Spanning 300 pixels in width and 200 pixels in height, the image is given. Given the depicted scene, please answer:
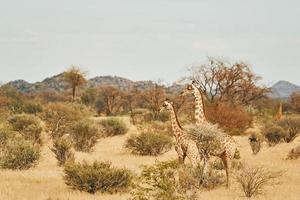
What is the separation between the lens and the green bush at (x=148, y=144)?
2353cm

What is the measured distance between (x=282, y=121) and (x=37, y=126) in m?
14.0

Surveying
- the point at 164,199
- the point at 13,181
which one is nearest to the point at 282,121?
the point at 13,181

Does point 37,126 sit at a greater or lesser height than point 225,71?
lesser

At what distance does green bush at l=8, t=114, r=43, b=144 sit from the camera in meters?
27.1

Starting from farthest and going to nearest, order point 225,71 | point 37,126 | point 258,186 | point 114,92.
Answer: point 114,92 → point 225,71 → point 37,126 → point 258,186

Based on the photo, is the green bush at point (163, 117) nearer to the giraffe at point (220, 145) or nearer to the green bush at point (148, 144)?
the green bush at point (148, 144)

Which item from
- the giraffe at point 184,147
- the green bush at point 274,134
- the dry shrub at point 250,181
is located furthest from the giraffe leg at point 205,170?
the green bush at point 274,134

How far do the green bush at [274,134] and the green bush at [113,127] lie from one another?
9436 mm

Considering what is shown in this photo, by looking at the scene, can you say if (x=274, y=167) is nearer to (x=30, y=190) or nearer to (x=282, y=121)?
(x=30, y=190)

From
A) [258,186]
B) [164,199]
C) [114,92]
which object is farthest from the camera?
[114,92]

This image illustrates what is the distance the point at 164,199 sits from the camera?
9141 millimetres

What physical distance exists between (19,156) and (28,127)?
10.1 metres

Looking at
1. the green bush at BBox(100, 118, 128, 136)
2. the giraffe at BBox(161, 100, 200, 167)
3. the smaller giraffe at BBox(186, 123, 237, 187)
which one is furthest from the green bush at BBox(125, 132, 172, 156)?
the smaller giraffe at BBox(186, 123, 237, 187)

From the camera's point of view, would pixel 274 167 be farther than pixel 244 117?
No
